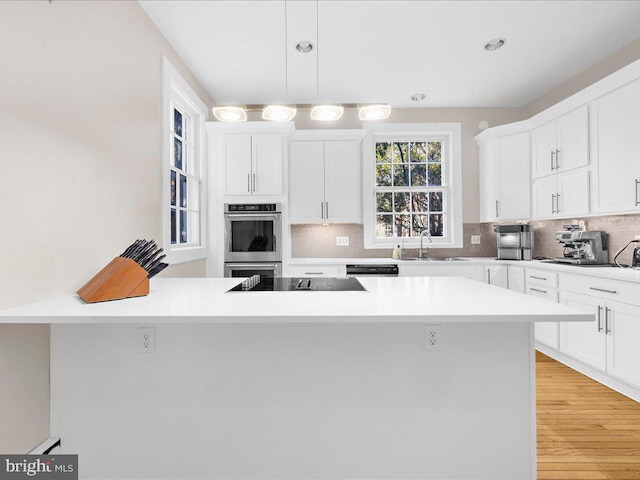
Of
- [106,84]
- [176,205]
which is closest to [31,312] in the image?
[106,84]

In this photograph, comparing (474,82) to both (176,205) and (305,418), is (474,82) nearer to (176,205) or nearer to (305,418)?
(176,205)

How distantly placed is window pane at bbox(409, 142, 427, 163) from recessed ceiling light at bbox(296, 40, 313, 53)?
1996 millimetres

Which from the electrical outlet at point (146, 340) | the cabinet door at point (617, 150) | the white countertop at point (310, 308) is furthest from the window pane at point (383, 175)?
the electrical outlet at point (146, 340)

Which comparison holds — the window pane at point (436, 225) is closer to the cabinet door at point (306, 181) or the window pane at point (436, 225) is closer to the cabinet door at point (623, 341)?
the cabinet door at point (306, 181)

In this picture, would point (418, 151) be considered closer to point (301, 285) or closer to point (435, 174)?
point (435, 174)

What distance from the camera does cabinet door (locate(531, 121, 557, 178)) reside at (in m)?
3.50

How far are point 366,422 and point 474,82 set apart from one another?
357 cm

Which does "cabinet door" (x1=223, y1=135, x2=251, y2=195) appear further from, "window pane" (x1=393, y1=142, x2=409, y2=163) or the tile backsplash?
"window pane" (x1=393, y1=142, x2=409, y2=163)

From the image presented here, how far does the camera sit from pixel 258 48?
9.97ft

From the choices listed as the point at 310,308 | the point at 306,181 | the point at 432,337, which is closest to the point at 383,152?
the point at 306,181

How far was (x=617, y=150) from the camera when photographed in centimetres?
280

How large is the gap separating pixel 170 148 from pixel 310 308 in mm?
2481

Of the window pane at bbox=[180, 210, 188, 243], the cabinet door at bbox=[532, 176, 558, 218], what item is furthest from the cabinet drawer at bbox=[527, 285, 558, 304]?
the window pane at bbox=[180, 210, 188, 243]

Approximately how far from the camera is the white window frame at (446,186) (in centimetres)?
438
